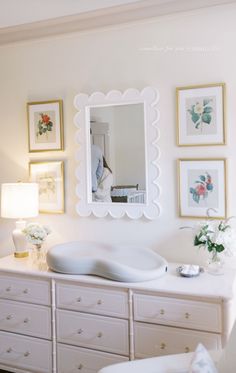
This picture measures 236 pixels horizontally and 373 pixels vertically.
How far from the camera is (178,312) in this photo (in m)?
2.14

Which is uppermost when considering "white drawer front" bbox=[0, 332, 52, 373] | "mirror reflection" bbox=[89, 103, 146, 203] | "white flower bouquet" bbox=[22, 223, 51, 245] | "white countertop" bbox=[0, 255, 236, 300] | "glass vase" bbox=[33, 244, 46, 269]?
"mirror reflection" bbox=[89, 103, 146, 203]

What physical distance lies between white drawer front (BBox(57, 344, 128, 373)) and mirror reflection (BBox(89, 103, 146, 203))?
101 cm

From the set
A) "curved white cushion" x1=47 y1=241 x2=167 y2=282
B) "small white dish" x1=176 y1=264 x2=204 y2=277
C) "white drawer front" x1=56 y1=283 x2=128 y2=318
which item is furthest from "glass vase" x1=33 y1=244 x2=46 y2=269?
"small white dish" x1=176 y1=264 x2=204 y2=277

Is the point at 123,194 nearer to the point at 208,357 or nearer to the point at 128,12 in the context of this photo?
the point at 128,12

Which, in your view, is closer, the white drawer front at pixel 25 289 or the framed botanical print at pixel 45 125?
the white drawer front at pixel 25 289

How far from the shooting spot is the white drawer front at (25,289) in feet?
8.26

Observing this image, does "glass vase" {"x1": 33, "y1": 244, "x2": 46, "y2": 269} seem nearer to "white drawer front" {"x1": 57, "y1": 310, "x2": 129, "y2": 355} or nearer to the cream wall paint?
the cream wall paint

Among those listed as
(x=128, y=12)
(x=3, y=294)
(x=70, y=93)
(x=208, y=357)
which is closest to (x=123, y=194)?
(x=70, y=93)

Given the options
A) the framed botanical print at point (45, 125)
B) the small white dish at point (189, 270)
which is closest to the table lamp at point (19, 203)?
the framed botanical print at point (45, 125)

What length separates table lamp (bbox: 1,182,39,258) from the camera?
9.21 ft

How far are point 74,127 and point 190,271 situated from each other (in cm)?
136

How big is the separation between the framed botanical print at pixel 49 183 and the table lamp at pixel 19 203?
16 centimetres

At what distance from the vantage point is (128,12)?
264 centimetres

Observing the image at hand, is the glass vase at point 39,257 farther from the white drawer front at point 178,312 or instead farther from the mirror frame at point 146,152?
the white drawer front at point 178,312
